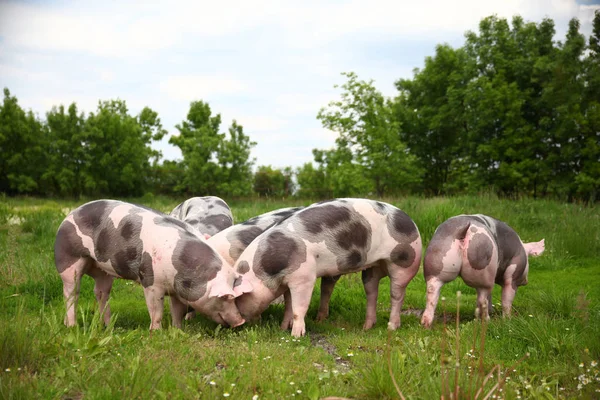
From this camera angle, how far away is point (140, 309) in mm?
8367

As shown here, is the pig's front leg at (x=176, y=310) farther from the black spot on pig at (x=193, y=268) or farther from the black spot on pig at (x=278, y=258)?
the black spot on pig at (x=278, y=258)

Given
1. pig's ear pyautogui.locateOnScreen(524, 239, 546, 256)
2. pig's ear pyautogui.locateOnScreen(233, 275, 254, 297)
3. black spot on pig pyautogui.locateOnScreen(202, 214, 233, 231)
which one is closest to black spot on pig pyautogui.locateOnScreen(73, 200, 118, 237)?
pig's ear pyautogui.locateOnScreen(233, 275, 254, 297)

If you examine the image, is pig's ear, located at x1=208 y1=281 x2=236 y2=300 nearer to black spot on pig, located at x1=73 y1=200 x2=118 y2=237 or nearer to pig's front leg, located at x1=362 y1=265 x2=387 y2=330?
black spot on pig, located at x1=73 y1=200 x2=118 y2=237

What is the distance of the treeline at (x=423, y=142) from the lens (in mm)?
30750

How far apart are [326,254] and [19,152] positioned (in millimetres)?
32659

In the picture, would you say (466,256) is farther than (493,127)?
No

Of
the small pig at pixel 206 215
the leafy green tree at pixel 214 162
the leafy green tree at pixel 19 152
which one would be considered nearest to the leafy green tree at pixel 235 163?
the leafy green tree at pixel 214 162

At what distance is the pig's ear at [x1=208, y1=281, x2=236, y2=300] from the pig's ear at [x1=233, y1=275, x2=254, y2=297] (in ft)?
0.22

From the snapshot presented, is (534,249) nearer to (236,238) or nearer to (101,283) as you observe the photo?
(236,238)

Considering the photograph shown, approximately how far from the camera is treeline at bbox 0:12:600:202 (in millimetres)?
30750

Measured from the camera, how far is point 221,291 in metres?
6.26

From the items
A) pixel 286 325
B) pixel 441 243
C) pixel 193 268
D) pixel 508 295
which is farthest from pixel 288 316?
pixel 508 295

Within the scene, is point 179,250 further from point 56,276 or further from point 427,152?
point 427,152

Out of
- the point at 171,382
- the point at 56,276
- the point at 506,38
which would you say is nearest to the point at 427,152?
the point at 506,38
